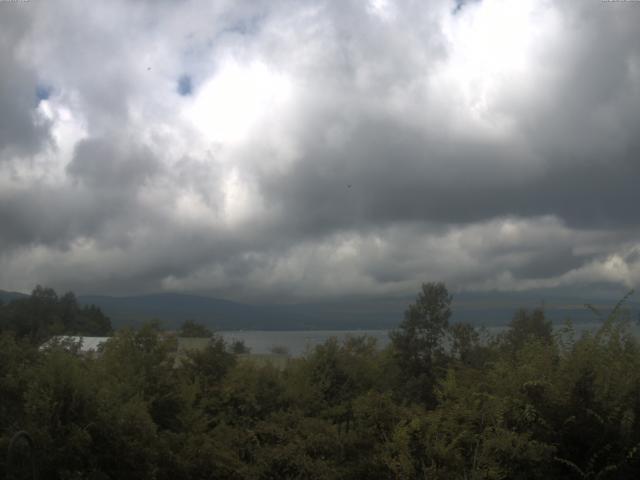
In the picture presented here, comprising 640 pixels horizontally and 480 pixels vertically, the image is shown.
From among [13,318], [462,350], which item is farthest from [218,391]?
[13,318]

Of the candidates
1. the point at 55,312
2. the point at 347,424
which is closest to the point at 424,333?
the point at 347,424

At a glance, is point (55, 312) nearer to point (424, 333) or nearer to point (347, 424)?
point (424, 333)

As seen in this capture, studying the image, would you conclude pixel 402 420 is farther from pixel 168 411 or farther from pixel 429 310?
pixel 429 310

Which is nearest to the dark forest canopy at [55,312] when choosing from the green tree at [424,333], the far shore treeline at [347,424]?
the green tree at [424,333]

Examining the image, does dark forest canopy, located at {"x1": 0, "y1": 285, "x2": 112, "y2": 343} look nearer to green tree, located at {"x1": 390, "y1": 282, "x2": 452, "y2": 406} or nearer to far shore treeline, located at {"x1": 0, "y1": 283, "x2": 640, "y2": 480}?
green tree, located at {"x1": 390, "y1": 282, "x2": 452, "y2": 406}

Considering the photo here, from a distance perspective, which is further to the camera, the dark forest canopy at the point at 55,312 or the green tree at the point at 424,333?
the dark forest canopy at the point at 55,312

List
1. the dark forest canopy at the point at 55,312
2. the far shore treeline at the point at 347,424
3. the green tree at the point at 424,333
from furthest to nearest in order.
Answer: the dark forest canopy at the point at 55,312 → the green tree at the point at 424,333 → the far shore treeline at the point at 347,424

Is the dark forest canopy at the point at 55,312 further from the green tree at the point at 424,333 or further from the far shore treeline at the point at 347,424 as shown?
the far shore treeline at the point at 347,424

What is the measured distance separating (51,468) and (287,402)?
608cm

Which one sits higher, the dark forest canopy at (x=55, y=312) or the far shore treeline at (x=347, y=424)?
the dark forest canopy at (x=55, y=312)

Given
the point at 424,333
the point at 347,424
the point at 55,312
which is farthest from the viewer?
the point at 55,312

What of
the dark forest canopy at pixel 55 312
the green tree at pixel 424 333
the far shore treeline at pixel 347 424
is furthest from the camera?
the dark forest canopy at pixel 55 312

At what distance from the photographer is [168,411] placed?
1191 centimetres

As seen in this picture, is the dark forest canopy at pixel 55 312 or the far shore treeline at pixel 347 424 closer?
the far shore treeline at pixel 347 424
